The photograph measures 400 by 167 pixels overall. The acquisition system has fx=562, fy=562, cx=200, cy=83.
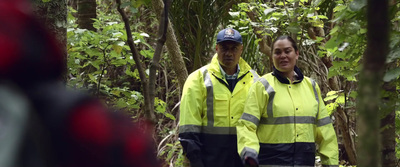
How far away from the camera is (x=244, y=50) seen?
24.3 ft

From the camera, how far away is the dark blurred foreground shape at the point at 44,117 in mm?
578

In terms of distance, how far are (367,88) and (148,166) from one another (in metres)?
0.27

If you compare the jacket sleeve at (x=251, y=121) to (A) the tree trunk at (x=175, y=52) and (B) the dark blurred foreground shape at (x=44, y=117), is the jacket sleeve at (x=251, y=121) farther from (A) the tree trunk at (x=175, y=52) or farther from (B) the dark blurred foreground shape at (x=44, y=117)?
(B) the dark blurred foreground shape at (x=44, y=117)

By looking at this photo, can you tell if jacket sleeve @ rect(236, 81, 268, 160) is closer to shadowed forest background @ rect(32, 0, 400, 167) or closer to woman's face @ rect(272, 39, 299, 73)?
woman's face @ rect(272, 39, 299, 73)

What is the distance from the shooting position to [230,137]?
423cm

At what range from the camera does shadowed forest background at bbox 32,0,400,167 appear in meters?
3.19

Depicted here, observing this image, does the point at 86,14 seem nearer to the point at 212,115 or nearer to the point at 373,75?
the point at 212,115

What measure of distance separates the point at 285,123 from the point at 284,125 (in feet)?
0.05

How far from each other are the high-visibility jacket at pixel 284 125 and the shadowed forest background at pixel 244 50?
353 millimetres

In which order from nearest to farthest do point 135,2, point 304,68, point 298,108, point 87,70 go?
point 135,2 → point 298,108 → point 87,70 → point 304,68

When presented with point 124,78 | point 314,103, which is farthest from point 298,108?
point 124,78

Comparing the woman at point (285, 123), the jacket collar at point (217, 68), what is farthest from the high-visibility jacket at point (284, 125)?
the jacket collar at point (217, 68)

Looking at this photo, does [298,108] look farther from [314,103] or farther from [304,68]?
[304,68]

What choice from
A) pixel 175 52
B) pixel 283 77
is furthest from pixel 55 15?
pixel 175 52
